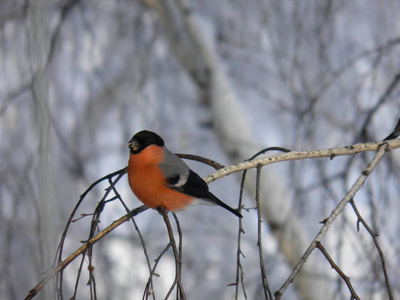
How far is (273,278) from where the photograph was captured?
2695 millimetres

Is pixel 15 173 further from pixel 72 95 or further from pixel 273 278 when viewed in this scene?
pixel 273 278

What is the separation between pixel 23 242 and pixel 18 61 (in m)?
0.64

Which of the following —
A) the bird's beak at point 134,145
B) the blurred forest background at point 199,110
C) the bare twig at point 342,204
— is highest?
the blurred forest background at point 199,110

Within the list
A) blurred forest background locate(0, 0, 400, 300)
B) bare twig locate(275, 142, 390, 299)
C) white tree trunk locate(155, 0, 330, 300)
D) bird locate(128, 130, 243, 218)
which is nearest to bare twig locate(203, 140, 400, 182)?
bare twig locate(275, 142, 390, 299)

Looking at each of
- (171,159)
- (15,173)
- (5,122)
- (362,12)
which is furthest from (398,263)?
(5,122)

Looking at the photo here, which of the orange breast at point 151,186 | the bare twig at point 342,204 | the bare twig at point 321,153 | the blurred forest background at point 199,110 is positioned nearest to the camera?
the bare twig at point 342,204

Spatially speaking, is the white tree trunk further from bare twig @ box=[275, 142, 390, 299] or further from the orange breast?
bare twig @ box=[275, 142, 390, 299]

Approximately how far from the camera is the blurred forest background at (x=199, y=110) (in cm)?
165

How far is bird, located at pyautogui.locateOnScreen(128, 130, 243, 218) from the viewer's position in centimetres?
106

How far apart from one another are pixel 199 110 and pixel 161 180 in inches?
56.6

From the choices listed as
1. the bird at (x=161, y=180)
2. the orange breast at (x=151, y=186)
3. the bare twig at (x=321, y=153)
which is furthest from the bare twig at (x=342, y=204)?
the orange breast at (x=151, y=186)

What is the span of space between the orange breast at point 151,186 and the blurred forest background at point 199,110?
0.42 m

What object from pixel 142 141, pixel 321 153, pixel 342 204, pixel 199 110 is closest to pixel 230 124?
pixel 199 110

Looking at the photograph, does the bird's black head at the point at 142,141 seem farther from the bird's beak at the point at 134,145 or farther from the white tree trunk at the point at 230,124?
the white tree trunk at the point at 230,124
